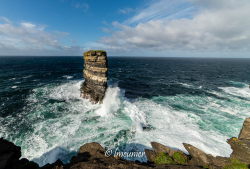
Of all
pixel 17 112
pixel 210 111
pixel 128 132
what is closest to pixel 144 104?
pixel 128 132

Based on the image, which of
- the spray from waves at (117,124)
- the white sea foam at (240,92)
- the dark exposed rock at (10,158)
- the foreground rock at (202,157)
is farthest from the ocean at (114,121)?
the dark exposed rock at (10,158)

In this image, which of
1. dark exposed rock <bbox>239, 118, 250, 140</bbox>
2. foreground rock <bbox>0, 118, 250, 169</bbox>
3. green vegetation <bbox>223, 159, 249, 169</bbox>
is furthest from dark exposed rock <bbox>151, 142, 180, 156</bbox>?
dark exposed rock <bbox>239, 118, 250, 140</bbox>

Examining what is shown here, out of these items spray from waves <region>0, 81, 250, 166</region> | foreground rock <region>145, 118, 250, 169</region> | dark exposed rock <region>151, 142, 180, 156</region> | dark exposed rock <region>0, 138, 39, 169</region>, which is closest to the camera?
dark exposed rock <region>0, 138, 39, 169</region>

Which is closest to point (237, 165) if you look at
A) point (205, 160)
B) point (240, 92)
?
point (205, 160)

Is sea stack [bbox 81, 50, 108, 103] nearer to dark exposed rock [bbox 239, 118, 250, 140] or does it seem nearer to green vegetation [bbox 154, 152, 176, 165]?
green vegetation [bbox 154, 152, 176, 165]

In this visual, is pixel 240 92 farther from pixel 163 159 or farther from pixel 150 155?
pixel 150 155

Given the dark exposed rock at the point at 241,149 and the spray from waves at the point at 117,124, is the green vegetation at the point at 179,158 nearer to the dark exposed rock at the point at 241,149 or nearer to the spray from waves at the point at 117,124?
the spray from waves at the point at 117,124

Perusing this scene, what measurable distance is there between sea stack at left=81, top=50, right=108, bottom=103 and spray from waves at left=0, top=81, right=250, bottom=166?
6.81 feet

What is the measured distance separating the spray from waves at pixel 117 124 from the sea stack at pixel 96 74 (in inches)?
81.7

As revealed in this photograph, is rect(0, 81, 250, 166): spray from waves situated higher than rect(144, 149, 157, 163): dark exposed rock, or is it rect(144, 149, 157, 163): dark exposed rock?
rect(0, 81, 250, 166): spray from waves

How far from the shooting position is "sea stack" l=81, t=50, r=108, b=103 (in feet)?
108

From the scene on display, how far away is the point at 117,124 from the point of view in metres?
23.1

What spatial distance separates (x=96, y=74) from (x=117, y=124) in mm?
16529

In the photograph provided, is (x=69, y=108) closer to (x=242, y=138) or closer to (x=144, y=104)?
(x=144, y=104)
